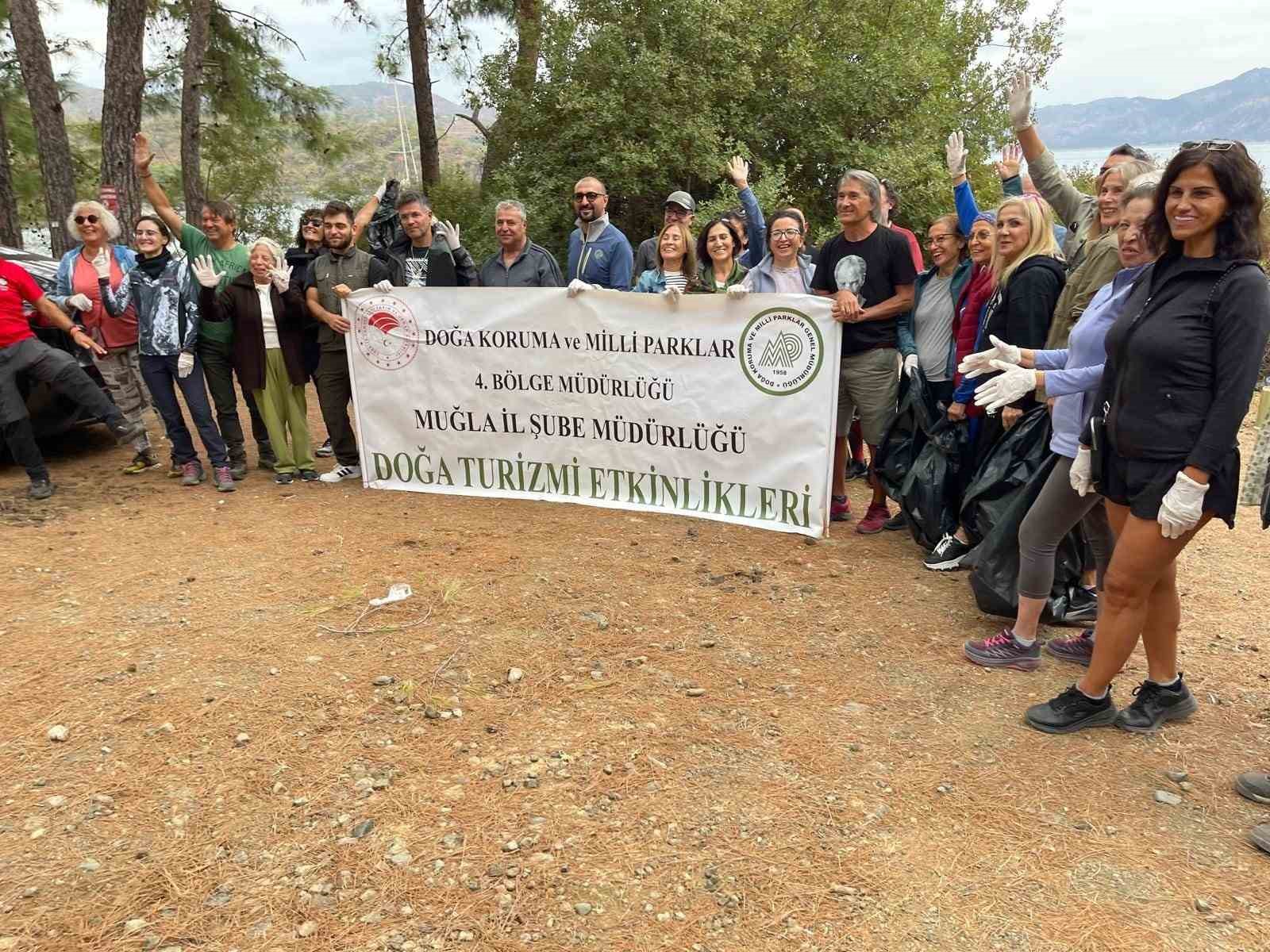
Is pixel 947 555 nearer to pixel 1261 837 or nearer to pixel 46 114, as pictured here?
pixel 1261 837

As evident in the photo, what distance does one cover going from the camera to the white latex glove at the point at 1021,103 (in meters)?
4.67

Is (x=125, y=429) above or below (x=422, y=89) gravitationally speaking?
→ below

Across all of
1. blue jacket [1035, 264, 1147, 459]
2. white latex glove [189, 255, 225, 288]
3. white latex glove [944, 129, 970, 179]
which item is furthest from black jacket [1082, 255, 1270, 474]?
white latex glove [189, 255, 225, 288]

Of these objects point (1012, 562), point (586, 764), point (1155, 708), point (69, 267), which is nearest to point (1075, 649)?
point (1012, 562)

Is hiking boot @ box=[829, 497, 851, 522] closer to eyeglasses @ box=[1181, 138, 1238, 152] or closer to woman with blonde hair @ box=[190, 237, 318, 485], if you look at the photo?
eyeglasses @ box=[1181, 138, 1238, 152]

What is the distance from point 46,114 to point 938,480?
10422 mm

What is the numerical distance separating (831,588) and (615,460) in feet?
5.18

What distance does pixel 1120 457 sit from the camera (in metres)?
2.85

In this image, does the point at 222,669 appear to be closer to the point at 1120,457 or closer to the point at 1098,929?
the point at 1098,929

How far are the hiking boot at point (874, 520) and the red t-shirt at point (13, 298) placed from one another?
5569 mm

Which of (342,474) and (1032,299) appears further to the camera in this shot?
(342,474)

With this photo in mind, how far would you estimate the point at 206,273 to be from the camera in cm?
575

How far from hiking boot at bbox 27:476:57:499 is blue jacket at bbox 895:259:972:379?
5.59 m

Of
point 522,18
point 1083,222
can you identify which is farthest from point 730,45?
point 1083,222
